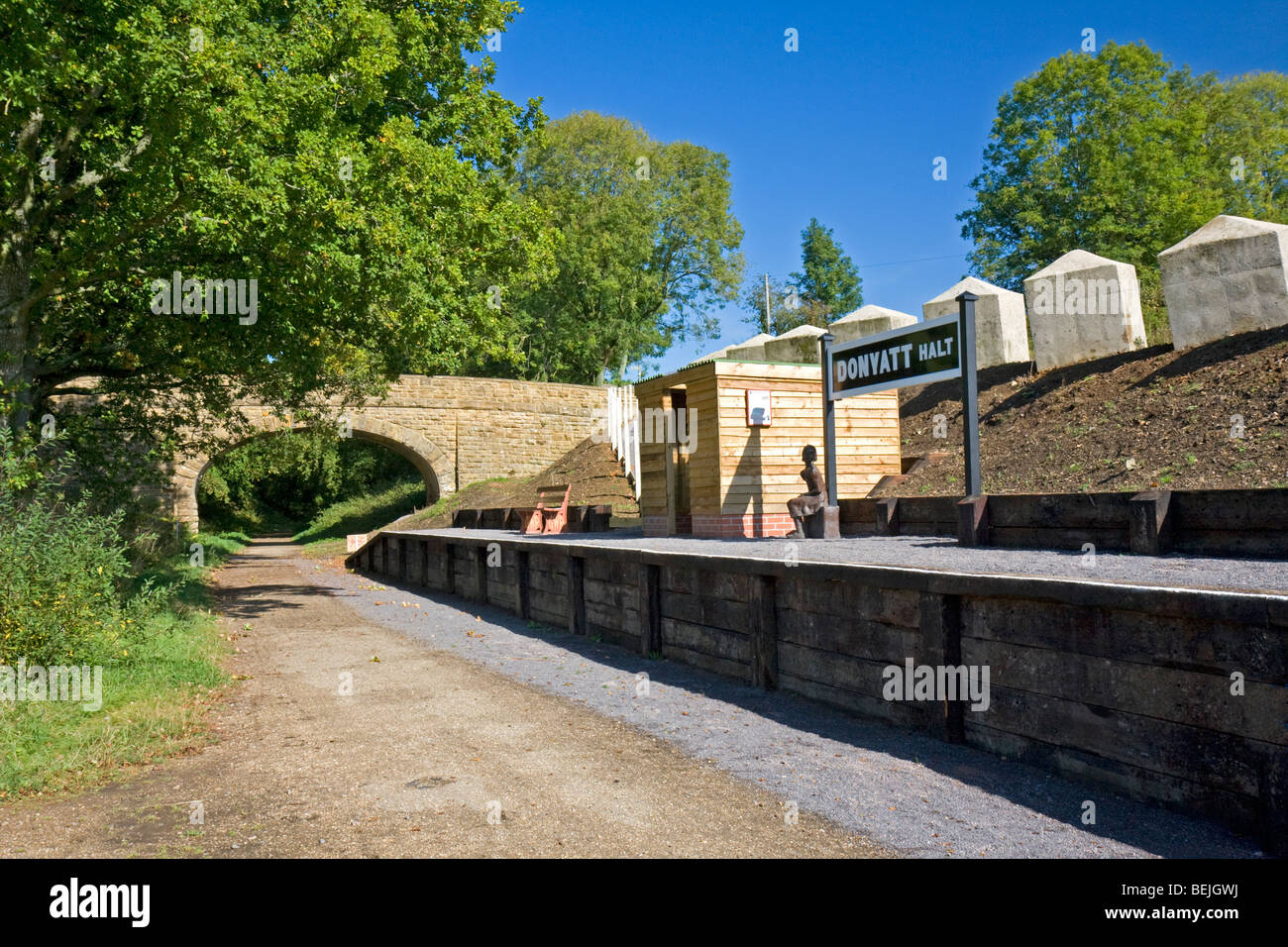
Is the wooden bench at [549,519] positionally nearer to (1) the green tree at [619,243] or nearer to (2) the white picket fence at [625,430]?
(2) the white picket fence at [625,430]

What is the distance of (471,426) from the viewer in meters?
36.2

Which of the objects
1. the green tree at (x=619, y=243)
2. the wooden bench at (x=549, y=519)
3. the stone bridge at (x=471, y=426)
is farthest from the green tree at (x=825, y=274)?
the wooden bench at (x=549, y=519)

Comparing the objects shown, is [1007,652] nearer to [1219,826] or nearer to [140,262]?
[1219,826]

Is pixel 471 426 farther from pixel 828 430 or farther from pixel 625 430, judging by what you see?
pixel 828 430

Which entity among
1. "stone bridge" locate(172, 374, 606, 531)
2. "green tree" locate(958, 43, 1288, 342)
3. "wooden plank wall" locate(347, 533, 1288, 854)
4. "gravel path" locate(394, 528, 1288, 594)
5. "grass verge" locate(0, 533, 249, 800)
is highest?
"green tree" locate(958, 43, 1288, 342)

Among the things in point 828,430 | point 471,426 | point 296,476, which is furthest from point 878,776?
point 296,476

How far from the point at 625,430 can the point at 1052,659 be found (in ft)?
79.1

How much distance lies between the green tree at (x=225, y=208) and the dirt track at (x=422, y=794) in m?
5.43

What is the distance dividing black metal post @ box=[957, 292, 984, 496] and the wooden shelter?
4189mm

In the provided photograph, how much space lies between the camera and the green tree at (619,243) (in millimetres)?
45500

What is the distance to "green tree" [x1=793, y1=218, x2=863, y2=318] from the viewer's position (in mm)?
64688

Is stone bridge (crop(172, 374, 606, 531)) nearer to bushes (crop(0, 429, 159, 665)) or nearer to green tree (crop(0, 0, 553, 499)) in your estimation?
green tree (crop(0, 0, 553, 499))

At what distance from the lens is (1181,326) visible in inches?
654

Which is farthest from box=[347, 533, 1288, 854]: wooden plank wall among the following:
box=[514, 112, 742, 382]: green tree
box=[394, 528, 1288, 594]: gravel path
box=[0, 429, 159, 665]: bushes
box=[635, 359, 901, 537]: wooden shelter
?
box=[514, 112, 742, 382]: green tree
